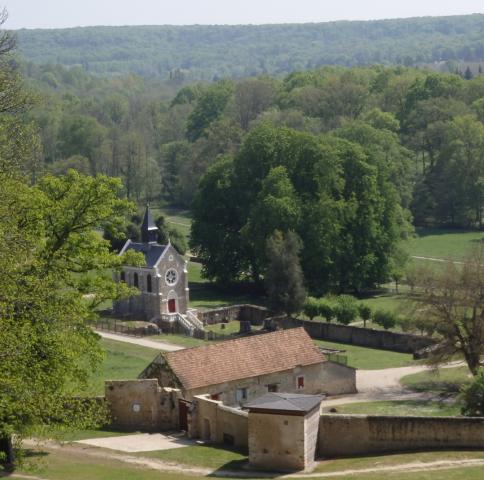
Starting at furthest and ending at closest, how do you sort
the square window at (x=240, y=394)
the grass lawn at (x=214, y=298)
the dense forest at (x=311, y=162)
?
the dense forest at (x=311, y=162), the grass lawn at (x=214, y=298), the square window at (x=240, y=394)

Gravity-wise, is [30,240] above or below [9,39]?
below

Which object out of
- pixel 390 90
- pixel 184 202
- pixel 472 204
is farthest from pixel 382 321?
pixel 390 90

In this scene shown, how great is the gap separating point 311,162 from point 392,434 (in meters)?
42.4

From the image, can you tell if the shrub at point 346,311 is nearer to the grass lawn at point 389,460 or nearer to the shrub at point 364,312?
the shrub at point 364,312

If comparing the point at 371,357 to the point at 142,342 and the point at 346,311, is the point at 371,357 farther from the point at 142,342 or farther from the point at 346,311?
the point at 142,342

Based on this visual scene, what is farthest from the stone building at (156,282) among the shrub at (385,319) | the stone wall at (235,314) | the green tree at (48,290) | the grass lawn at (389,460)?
the grass lawn at (389,460)

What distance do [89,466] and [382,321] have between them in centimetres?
3111

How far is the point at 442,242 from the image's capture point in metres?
98.6

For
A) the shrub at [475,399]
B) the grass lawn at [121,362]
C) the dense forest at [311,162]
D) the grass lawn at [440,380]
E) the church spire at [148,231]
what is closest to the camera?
the shrub at [475,399]

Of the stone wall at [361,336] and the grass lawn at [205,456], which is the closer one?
the grass lawn at [205,456]

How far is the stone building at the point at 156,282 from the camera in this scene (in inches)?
2763

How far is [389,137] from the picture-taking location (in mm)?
100750

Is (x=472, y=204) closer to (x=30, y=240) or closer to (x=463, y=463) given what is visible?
(x=463, y=463)

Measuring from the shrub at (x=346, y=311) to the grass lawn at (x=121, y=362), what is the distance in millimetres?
12195
